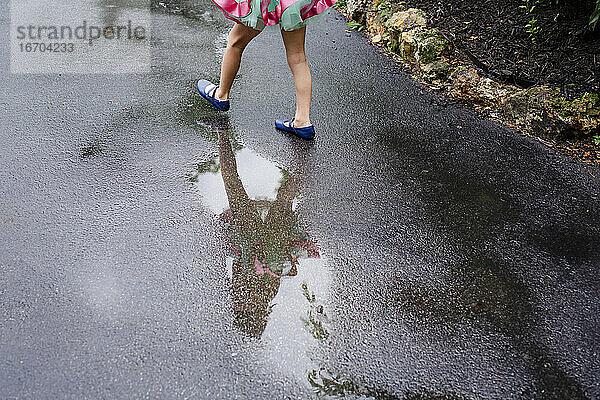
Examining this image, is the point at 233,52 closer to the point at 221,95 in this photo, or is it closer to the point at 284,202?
the point at 221,95

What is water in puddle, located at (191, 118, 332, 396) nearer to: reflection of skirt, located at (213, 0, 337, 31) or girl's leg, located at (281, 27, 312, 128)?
girl's leg, located at (281, 27, 312, 128)

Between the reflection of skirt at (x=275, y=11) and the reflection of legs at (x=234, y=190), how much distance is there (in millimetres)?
915

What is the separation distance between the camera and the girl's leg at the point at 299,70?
13.0ft

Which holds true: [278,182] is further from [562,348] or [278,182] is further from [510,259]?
[562,348]

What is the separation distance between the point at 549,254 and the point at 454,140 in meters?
1.39

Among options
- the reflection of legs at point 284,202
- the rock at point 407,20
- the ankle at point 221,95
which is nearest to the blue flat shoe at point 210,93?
the ankle at point 221,95

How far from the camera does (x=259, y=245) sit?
3.21 meters

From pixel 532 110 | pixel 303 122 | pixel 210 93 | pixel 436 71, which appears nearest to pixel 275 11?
pixel 303 122

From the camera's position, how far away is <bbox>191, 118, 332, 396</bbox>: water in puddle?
8.59ft

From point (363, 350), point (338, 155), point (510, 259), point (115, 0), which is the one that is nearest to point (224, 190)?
point (338, 155)

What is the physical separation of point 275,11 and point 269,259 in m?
1.72

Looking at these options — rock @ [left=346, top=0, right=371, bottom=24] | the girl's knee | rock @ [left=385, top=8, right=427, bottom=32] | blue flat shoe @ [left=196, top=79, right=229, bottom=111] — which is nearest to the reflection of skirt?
the girl's knee

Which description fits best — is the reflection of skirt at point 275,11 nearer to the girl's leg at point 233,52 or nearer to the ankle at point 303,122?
the girl's leg at point 233,52

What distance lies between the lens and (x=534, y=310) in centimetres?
287
